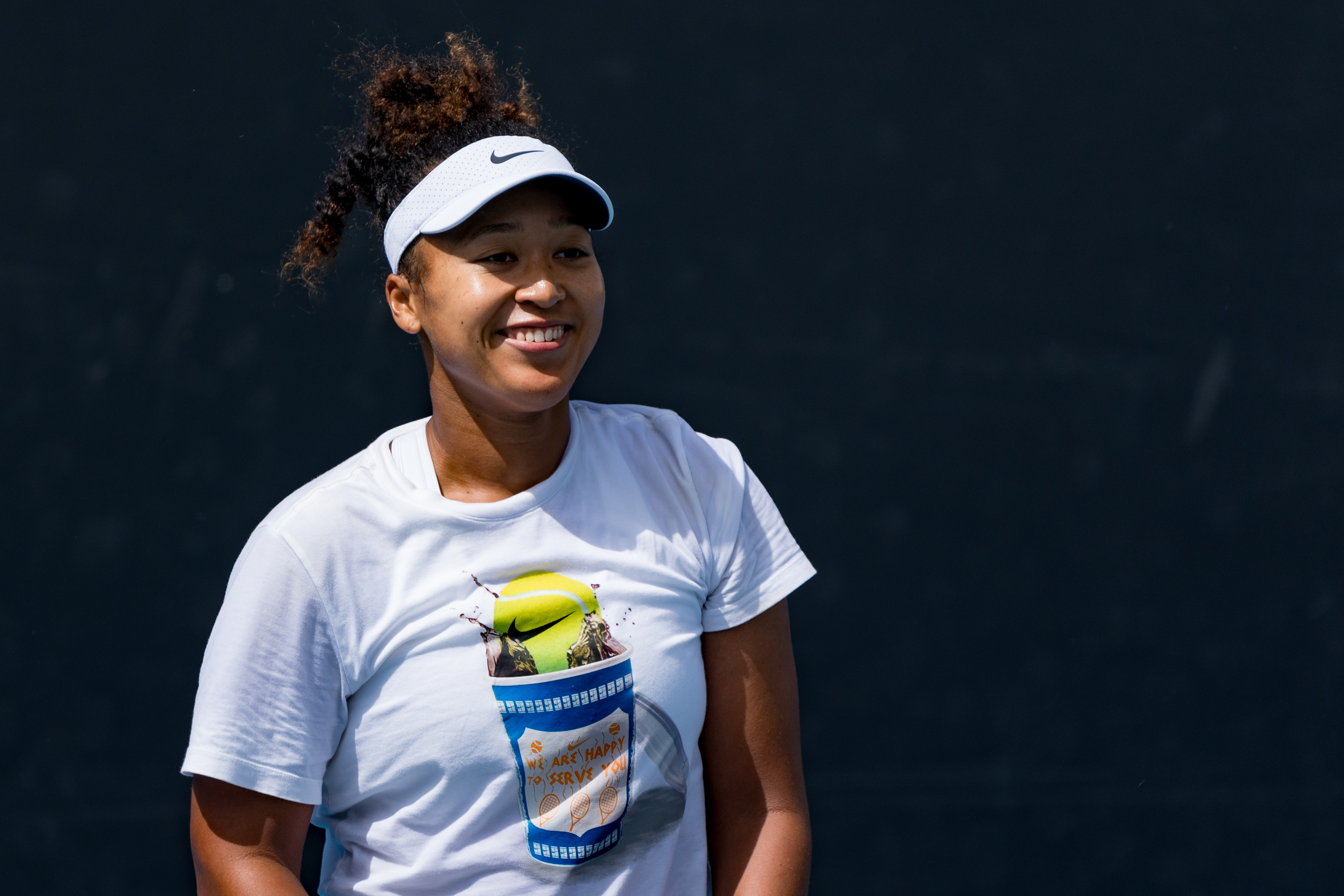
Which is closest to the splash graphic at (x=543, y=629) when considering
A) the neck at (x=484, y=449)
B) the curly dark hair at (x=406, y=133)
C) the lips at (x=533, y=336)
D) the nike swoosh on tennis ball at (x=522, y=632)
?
the nike swoosh on tennis ball at (x=522, y=632)

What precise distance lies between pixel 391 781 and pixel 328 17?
4.11 feet

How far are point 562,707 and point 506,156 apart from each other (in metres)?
0.60

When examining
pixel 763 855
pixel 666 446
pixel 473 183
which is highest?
pixel 473 183

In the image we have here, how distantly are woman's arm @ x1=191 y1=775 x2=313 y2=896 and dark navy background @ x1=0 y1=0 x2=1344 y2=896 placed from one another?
0.76 meters

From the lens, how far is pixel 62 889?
2131 millimetres

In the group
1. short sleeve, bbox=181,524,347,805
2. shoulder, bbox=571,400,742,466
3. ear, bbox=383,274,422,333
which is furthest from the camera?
shoulder, bbox=571,400,742,466

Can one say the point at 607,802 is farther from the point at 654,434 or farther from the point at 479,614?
the point at 654,434

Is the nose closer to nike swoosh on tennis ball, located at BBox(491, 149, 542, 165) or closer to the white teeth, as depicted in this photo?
the white teeth

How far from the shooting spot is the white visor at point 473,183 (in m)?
1.36

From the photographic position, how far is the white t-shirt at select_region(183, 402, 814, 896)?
1355 mm

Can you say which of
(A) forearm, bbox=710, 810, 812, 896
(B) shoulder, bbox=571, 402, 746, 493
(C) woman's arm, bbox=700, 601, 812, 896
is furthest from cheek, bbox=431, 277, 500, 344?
(A) forearm, bbox=710, 810, 812, 896

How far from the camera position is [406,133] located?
4.90 feet

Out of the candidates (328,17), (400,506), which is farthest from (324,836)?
(328,17)

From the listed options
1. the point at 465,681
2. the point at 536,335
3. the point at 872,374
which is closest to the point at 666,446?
the point at 536,335
